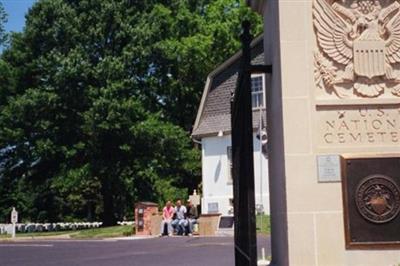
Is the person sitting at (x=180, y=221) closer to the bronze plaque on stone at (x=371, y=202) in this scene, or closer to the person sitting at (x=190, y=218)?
the person sitting at (x=190, y=218)

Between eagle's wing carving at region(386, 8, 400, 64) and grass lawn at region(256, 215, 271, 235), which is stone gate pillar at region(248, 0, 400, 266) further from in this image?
grass lawn at region(256, 215, 271, 235)

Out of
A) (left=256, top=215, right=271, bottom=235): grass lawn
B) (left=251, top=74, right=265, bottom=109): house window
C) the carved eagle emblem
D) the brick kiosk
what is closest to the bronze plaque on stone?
the carved eagle emblem

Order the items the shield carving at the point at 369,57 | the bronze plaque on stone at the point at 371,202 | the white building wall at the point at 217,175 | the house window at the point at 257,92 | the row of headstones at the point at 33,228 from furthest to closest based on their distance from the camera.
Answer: the row of headstones at the point at 33,228 < the white building wall at the point at 217,175 < the house window at the point at 257,92 < the shield carving at the point at 369,57 < the bronze plaque on stone at the point at 371,202

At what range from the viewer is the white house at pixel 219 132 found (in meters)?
34.3

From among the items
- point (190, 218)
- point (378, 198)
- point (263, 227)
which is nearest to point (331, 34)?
point (378, 198)

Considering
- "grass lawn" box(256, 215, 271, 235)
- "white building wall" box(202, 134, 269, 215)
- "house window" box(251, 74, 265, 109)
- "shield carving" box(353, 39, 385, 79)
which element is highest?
"house window" box(251, 74, 265, 109)

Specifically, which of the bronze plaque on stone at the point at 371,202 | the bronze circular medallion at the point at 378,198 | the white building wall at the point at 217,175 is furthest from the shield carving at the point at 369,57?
the white building wall at the point at 217,175

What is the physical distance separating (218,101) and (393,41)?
31.5 m

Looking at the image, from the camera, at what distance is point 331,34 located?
6117 millimetres

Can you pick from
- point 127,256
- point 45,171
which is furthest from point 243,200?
point 45,171

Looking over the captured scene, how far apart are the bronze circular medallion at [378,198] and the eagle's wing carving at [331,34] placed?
3.75 feet

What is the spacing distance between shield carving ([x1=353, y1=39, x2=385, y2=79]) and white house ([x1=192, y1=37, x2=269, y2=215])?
27.4m

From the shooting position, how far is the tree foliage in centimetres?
3912

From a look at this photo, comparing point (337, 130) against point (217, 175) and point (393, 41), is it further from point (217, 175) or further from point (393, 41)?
point (217, 175)
